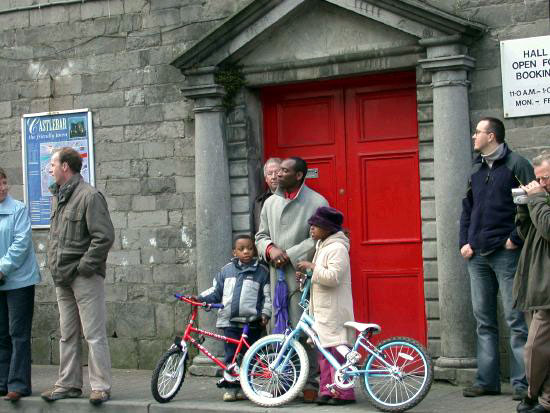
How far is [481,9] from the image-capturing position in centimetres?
898

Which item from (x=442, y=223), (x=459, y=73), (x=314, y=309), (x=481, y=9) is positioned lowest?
(x=314, y=309)

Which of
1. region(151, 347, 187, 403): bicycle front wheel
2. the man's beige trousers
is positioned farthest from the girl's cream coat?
the man's beige trousers

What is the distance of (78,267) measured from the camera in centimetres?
834

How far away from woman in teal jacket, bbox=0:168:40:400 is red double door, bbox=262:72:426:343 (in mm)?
2763

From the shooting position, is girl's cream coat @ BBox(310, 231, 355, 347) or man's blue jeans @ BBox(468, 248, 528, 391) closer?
girl's cream coat @ BBox(310, 231, 355, 347)

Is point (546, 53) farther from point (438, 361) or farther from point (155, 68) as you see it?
point (155, 68)

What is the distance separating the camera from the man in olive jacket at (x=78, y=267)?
27.6 feet

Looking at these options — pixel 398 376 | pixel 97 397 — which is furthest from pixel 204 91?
pixel 398 376

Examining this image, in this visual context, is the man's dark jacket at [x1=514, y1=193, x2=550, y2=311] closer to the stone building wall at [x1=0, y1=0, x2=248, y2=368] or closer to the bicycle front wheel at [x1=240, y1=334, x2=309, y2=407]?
the bicycle front wheel at [x1=240, y1=334, x2=309, y2=407]

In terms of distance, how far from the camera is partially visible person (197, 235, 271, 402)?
836 cm

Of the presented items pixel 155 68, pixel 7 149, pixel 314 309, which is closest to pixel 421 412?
pixel 314 309

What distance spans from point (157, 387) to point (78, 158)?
2.03 m

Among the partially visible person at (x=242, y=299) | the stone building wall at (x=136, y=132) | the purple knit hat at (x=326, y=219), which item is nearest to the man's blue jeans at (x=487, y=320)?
the purple knit hat at (x=326, y=219)

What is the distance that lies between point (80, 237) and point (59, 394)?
135 centimetres
